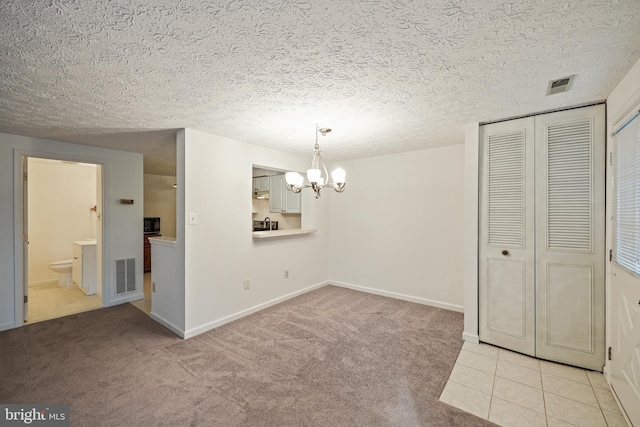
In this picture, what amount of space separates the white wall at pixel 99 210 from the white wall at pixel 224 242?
5.81 feet

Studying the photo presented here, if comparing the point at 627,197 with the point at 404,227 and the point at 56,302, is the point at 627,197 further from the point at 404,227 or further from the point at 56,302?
the point at 56,302

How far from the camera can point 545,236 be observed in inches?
95.3

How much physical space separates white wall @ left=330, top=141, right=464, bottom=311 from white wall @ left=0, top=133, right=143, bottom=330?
10.8 feet

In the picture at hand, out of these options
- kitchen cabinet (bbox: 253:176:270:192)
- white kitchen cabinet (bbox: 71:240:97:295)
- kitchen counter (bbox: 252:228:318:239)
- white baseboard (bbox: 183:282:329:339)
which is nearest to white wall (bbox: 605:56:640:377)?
kitchen counter (bbox: 252:228:318:239)

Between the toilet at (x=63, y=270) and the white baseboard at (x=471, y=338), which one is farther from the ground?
the toilet at (x=63, y=270)

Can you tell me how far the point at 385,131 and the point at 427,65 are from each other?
53.9 inches

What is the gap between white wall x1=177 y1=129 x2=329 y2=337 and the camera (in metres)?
2.91

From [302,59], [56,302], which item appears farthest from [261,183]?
[302,59]

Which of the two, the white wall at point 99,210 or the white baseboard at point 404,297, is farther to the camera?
the white baseboard at point 404,297

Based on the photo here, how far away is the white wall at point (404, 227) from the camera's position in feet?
12.0

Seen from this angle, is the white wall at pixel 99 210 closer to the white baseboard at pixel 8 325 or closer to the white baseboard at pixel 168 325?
the white baseboard at pixel 8 325

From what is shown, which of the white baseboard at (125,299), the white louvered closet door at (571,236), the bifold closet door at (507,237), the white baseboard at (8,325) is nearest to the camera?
the white louvered closet door at (571,236)

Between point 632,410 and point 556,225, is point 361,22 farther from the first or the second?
point 632,410

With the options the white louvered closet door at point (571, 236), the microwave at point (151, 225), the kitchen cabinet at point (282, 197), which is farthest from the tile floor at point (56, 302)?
the white louvered closet door at point (571, 236)
